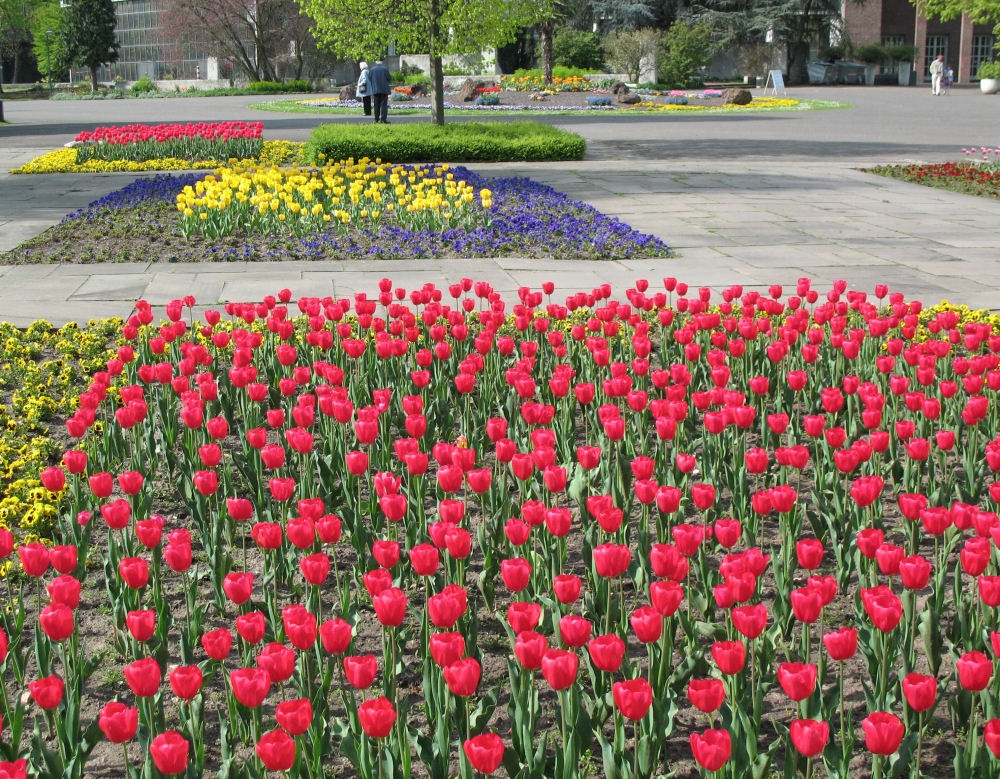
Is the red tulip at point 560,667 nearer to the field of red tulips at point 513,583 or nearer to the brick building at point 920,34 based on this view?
the field of red tulips at point 513,583

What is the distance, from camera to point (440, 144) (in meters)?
18.5

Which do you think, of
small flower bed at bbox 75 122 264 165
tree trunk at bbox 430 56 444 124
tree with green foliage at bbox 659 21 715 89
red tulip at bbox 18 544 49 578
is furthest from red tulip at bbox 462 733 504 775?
tree with green foliage at bbox 659 21 715 89

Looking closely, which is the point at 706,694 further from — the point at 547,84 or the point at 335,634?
the point at 547,84

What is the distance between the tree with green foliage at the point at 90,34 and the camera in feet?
206

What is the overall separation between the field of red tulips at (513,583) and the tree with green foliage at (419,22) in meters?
15.0


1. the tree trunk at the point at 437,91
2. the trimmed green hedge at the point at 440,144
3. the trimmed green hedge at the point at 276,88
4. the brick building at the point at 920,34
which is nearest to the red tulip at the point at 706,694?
the trimmed green hedge at the point at 440,144

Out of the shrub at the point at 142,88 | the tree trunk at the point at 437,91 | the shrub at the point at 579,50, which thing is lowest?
the tree trunk at the point at 437,91

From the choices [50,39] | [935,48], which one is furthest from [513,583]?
[50,39]

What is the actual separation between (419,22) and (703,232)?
10035mm

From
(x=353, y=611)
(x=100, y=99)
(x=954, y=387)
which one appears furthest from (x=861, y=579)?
(x=100, y=99)

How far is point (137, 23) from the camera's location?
240ft

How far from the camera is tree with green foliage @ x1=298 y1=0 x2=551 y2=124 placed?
19250mm

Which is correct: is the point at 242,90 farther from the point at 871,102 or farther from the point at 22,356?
the point at 22,356

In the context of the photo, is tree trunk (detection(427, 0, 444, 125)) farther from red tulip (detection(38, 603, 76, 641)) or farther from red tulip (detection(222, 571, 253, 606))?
red tulip (detection(38, 603, 76, 641))
